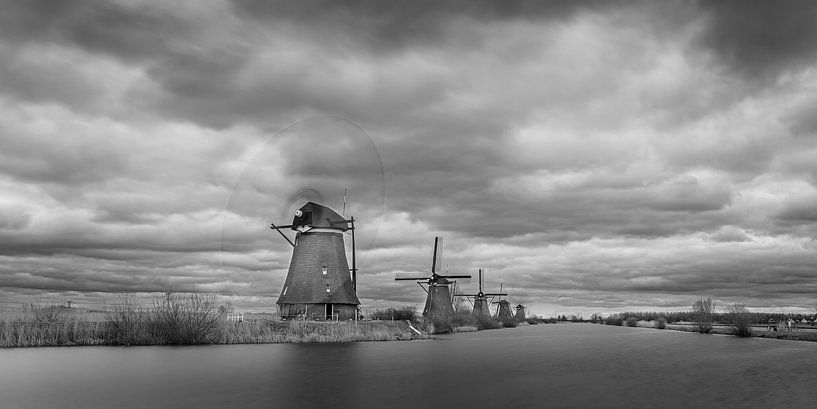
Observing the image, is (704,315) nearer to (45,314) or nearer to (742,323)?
(742,323)

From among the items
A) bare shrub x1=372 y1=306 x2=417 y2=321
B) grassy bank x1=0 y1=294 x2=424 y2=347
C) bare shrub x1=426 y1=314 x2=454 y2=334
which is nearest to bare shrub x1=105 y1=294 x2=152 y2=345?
grassy bank x1=0 y1=294 x2=424 y2=347

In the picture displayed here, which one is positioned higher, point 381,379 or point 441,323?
point 441,323

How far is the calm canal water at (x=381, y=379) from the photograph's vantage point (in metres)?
20.8

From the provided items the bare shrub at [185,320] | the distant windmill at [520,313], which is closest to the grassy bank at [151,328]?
the bare shrub at [185,320]

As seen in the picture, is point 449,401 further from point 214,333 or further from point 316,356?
point 214,333

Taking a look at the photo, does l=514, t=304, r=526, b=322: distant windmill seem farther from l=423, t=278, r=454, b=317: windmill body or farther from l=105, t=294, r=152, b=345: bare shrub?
l=105, t=294, r=152, b=345: bare shrub

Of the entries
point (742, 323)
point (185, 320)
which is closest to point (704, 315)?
point (742, 323)

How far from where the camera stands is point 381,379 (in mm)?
26609

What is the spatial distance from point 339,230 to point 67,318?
1763 centimetres

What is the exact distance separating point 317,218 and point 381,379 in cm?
2041

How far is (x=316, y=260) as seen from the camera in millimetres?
45000

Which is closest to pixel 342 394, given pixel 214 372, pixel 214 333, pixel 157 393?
pixel 157 393

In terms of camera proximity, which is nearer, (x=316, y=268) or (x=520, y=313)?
(x=316, y=268)

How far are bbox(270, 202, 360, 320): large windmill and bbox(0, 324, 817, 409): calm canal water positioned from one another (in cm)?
503
